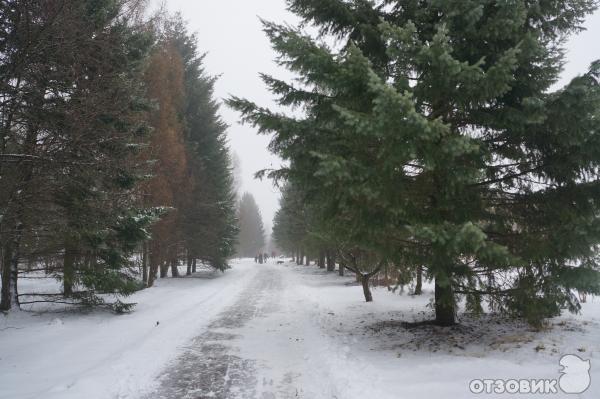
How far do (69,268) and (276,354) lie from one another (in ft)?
22.6

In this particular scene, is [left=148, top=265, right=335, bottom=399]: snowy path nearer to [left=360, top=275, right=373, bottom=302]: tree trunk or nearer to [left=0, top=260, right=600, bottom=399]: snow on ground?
[left=0, top=260, right=600, bottom=399]: snow on ground

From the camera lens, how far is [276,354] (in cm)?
719

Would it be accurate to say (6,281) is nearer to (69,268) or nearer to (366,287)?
(69,268)

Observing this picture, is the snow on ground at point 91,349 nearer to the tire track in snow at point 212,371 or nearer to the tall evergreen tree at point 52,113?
Answer: the tire track in snow at point 212,371

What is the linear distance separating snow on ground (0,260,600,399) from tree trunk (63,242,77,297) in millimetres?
904

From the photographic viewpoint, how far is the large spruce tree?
543cm

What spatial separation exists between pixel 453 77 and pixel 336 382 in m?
4.74

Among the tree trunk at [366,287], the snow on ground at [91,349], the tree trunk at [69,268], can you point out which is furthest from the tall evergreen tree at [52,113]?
the tree trunk at [366,287]

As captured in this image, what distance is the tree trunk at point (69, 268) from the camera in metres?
10.5

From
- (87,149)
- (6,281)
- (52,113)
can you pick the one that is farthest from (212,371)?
(6,281)

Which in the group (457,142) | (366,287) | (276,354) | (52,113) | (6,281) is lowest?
(276,354)

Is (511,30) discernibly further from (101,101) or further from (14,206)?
(14,206)

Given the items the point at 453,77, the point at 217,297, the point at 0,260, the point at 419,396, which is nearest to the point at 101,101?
the point at 453,77

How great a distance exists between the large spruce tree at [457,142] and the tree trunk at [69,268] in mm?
6842
